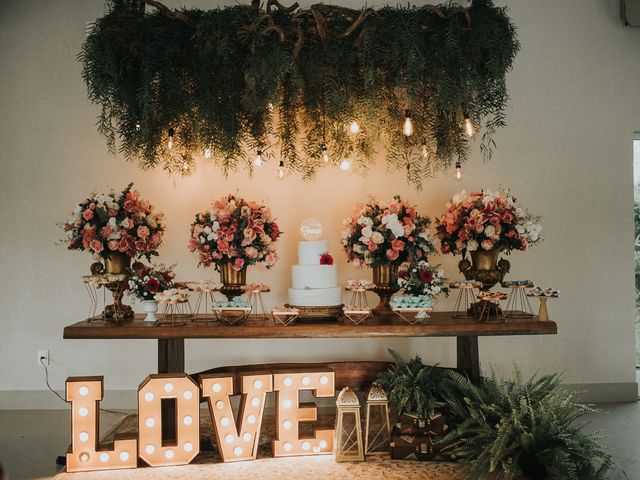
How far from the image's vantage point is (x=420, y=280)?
12.6 ft

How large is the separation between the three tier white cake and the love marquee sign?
47cm

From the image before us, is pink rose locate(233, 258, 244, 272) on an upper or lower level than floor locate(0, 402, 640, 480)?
upper

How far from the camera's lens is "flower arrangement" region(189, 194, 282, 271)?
3820 millimetres

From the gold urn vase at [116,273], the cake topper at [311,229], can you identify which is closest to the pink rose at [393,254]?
the cake topper at [311,229]

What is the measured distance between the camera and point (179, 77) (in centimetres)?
378

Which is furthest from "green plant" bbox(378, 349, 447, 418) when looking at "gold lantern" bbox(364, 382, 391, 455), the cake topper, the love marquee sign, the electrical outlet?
the electrical outlet

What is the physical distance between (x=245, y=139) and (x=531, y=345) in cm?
299

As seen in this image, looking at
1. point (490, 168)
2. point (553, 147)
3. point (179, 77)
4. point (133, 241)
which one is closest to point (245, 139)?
point (179, 77)

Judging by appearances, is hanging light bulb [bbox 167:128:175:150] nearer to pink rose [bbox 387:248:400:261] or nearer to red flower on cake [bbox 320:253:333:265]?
red flower on cake [bbox 320:253:333:265]

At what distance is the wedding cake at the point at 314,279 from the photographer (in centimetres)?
381

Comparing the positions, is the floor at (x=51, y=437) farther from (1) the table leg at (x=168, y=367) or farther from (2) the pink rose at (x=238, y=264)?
(2) the pink rose at (x=238, y=264)

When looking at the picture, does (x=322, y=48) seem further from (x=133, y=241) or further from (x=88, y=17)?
(x=88, y=17)

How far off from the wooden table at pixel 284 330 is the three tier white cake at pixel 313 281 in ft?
0.46

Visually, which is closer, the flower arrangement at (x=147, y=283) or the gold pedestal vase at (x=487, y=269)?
the flower arrangement at (x=147, y=283)
